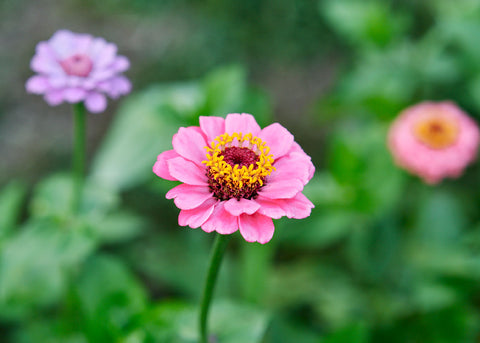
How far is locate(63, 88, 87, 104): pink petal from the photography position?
126cm

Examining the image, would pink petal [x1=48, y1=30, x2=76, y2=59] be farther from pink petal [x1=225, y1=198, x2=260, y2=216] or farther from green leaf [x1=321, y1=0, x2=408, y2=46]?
green leaf [x1=321, y1=0, x2=408, y2=46]

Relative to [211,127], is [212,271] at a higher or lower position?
lower

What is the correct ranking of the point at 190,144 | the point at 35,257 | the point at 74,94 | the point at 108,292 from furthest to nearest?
the point at 108,292 < the point at 35,257 < the point at 74,94 < the point at 190,144

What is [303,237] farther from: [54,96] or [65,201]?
[54,96]

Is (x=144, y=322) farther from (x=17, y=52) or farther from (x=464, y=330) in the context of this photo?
(x=17, y=52)

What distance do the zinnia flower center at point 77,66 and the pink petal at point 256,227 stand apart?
2.32ft

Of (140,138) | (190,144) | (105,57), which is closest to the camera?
(190,144)

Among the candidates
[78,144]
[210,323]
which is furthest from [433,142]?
[78,144]

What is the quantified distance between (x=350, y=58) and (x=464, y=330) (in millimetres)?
1887

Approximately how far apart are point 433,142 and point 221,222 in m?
1.44

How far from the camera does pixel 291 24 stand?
3.04 meters

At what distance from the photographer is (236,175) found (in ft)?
3.15

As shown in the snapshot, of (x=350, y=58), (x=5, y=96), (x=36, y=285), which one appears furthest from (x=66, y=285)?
(x=350, y=58)

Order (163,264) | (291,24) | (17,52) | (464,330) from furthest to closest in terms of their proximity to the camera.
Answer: (291,24)
(17,52)
(163,264)
(464,330)
